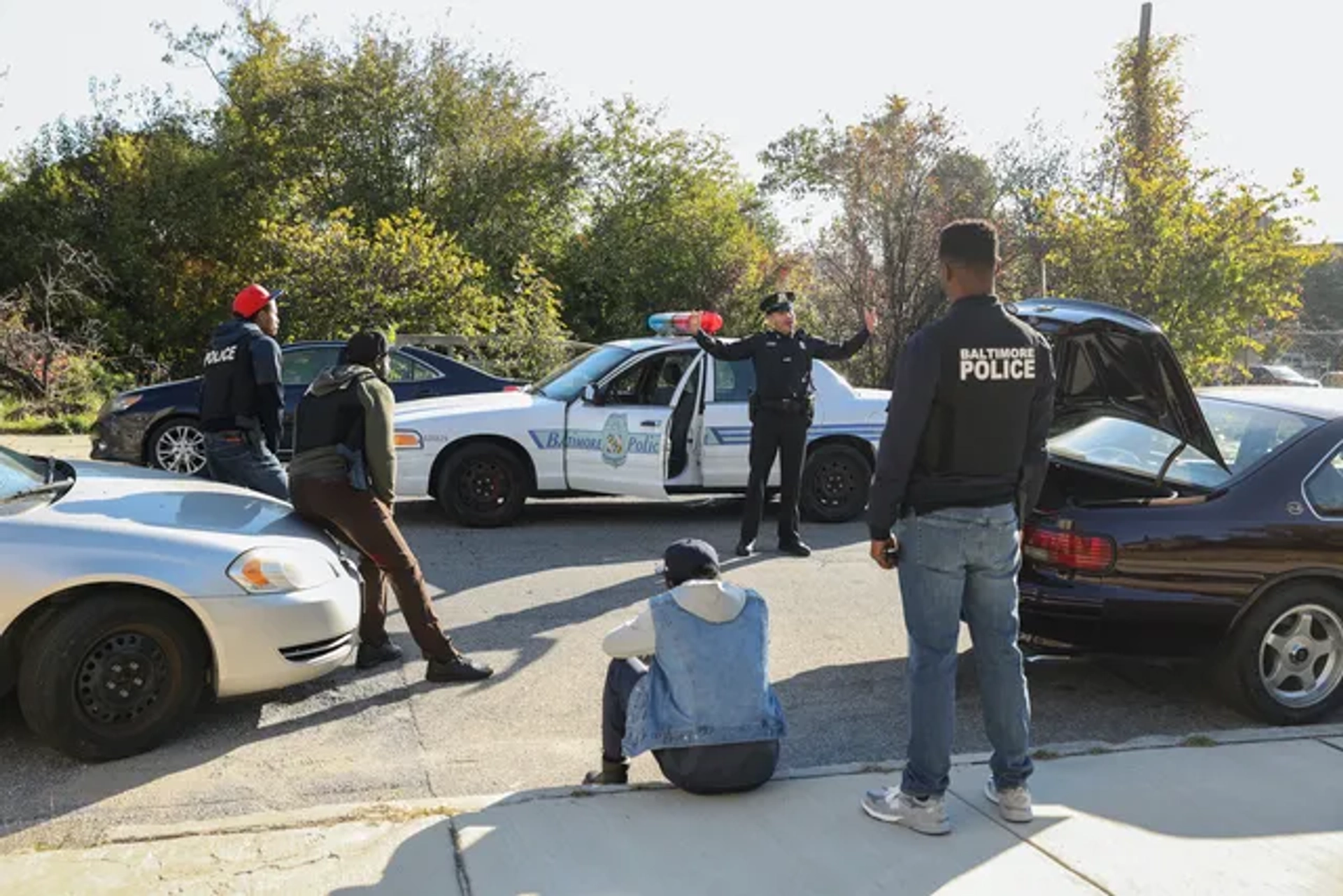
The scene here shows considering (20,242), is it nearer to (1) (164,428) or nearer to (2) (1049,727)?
(1) (164,428)

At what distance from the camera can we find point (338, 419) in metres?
5.05

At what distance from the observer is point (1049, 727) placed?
4941 mm

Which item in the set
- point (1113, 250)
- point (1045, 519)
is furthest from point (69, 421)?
point (1045, 519)

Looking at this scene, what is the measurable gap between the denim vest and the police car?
4.91 m

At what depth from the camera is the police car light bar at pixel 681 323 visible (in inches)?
316

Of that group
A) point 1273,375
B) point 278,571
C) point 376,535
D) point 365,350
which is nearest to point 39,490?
point 278,571

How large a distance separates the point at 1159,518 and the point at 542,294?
12.6 metres

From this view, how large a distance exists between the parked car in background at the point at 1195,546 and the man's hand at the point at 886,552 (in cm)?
157

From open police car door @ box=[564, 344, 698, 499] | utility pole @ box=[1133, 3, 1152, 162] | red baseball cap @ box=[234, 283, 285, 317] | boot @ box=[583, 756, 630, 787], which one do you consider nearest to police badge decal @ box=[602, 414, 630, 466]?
open police car door @ box=[564, 344, 698, 499]

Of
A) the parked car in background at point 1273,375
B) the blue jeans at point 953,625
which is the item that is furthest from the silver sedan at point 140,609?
the parked car in background at point 1273,375

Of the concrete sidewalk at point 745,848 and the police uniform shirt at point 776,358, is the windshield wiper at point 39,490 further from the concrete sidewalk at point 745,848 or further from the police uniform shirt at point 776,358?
the police uniform shirt at point 776,358

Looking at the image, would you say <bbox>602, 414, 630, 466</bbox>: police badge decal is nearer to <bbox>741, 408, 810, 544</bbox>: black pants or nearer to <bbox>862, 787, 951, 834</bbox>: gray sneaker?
<bbox>741, 408, 810, 544</bbox>: black pants

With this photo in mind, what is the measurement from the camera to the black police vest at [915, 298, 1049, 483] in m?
3.38

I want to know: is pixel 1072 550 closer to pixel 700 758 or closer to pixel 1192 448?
pixel 1192 448
